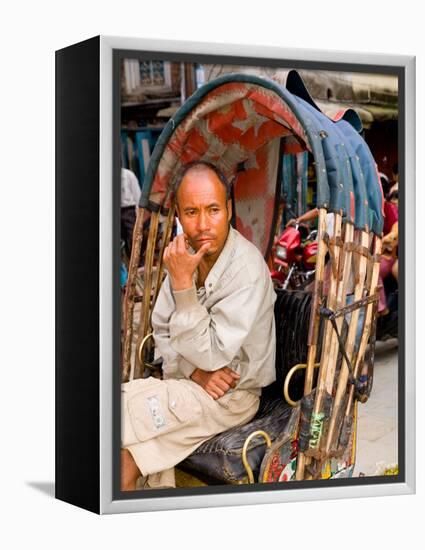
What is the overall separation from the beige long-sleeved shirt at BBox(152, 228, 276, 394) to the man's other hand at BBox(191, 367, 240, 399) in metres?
0.04

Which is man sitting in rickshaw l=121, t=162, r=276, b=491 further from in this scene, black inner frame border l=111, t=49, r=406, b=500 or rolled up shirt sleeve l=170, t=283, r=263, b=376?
black inner frame border l=111, t=49, r=406, b=500

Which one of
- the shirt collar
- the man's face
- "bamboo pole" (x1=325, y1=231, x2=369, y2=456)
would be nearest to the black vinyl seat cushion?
"bamboo pole" (x1=325, y1=231, x2=369, y2=456)

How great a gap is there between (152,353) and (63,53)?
1.69 m

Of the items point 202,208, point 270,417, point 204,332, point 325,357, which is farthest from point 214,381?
point 202,208

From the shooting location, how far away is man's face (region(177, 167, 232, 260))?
7633 mm

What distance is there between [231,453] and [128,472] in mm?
572

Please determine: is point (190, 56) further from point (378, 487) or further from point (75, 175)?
point (378, 487)

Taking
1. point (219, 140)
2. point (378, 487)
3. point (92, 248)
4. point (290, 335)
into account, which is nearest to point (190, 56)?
point (219, 140)

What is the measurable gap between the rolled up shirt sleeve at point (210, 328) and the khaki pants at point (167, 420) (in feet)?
0.53

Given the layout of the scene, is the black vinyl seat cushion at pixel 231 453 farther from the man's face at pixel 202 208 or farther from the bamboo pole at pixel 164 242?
the man's face at pixel 202 208

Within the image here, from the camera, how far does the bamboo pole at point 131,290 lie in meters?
7.45

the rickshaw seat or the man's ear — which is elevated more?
the man's ear

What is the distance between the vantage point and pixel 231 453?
7562 millimetres

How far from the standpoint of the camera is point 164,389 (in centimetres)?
749
